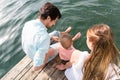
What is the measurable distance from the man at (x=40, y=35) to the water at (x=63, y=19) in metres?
2.35

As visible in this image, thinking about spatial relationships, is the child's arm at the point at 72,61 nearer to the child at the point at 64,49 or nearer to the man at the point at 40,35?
the child at the point at 64,49

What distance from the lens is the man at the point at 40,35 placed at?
4.85 meters

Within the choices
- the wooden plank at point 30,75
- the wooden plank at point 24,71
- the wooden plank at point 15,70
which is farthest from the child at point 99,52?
the wooden plank at point 15,70

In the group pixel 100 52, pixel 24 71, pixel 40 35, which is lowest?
pixel 24 71

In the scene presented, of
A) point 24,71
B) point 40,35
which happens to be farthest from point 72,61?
point 24,71

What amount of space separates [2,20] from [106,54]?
7080mm

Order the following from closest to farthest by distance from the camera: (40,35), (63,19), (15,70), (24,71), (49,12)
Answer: (40,35) < (49,12) < (24,71) < (15,70) < (63,19)

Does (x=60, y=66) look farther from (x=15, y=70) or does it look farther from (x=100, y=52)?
(x=100, y=52)

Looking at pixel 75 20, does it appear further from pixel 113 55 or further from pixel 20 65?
pixel 113 55

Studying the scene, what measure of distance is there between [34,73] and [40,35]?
112 centimetres

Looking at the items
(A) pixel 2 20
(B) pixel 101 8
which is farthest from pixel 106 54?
(A) pixel 2 20

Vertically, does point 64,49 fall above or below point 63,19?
above

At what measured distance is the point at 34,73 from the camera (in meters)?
5.54

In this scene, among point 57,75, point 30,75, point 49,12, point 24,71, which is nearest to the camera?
point 49,12
